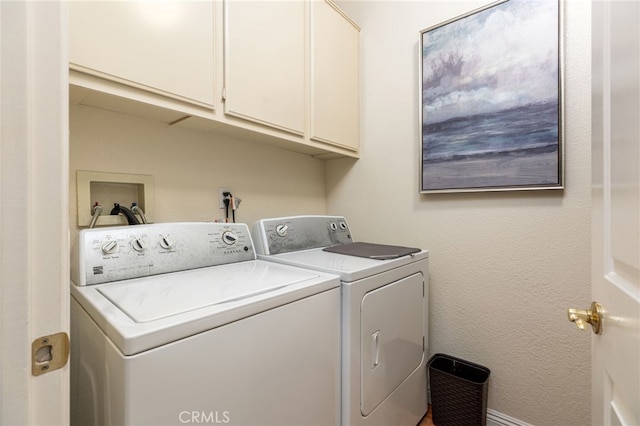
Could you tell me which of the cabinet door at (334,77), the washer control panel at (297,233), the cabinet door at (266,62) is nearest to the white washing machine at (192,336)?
the washer control panel at (297,233)

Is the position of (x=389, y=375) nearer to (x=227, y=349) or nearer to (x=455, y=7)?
(x=227, y=349)

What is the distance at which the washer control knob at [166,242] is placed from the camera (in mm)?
1029

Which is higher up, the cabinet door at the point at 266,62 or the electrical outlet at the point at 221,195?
the cabinet door at the point at 266,62

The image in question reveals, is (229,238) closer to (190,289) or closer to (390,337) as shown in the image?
(190,289)

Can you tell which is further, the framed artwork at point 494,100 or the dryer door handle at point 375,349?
the framed artwork at point 494,100

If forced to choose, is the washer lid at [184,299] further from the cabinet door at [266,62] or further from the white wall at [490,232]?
the white wall at [490,232]

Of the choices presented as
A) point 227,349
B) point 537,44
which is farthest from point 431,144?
point 227,349

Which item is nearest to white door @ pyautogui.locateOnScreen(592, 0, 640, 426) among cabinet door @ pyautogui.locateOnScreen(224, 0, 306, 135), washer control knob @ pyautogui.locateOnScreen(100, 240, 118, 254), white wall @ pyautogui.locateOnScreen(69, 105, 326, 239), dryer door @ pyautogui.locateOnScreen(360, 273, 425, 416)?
dryer door @ pyautogui.locateOnScreen(360, 273, 425, 416)

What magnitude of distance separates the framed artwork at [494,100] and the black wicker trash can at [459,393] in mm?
992

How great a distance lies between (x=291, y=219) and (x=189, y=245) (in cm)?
57

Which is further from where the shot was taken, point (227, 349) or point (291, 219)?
point (291, 219)

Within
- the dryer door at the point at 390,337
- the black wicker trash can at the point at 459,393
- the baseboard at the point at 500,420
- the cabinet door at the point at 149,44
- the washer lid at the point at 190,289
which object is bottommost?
the baseboard at the point at 500,420

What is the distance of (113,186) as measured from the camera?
48.1 inches

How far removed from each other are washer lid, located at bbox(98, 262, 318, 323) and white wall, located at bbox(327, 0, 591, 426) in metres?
1.04
